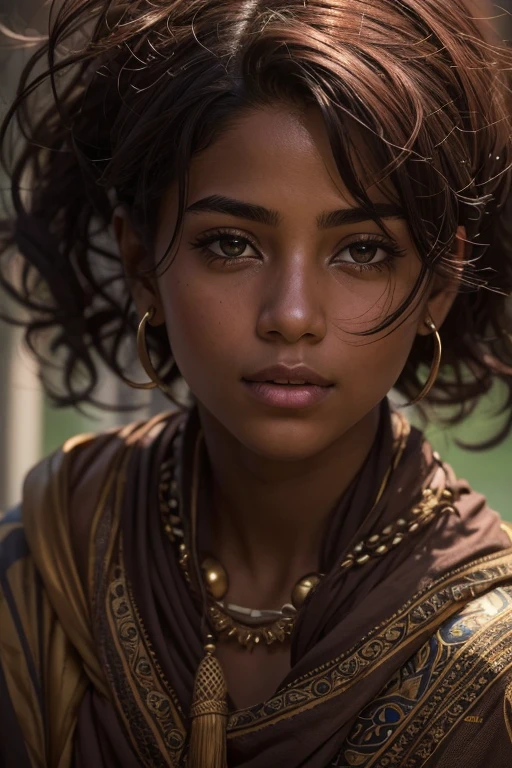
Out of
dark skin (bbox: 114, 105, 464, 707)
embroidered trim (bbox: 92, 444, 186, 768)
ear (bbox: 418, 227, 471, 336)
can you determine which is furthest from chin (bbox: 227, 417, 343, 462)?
embroidered trim (bbox: 92, 444, 186, 768)

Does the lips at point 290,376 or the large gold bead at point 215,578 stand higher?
the lips at point 290,376

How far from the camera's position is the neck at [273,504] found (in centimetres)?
162

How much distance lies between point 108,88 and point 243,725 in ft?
2.85

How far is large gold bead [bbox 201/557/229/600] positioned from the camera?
167 centimetres

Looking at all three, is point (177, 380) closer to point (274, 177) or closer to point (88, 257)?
point (88, 257)

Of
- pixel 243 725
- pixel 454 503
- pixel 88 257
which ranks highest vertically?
pixel 88 257

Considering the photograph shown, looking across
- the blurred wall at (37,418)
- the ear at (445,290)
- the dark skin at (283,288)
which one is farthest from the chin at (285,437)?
the blurred wall at (37,418)

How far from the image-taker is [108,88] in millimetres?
1600

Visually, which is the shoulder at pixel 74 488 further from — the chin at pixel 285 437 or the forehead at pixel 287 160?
the forehead at pixel 287 160

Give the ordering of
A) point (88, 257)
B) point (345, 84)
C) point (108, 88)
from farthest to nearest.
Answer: point (88, 257), point (108, 88), point (345, 84)

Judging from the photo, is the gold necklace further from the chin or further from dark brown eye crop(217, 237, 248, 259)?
dark brown eye crop(217, 237, 248, 259)

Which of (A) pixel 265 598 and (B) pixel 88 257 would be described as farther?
(B) pixel 88 257

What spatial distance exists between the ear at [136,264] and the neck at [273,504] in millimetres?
179

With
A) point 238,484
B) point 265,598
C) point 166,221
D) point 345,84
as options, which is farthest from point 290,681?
point 345,84
